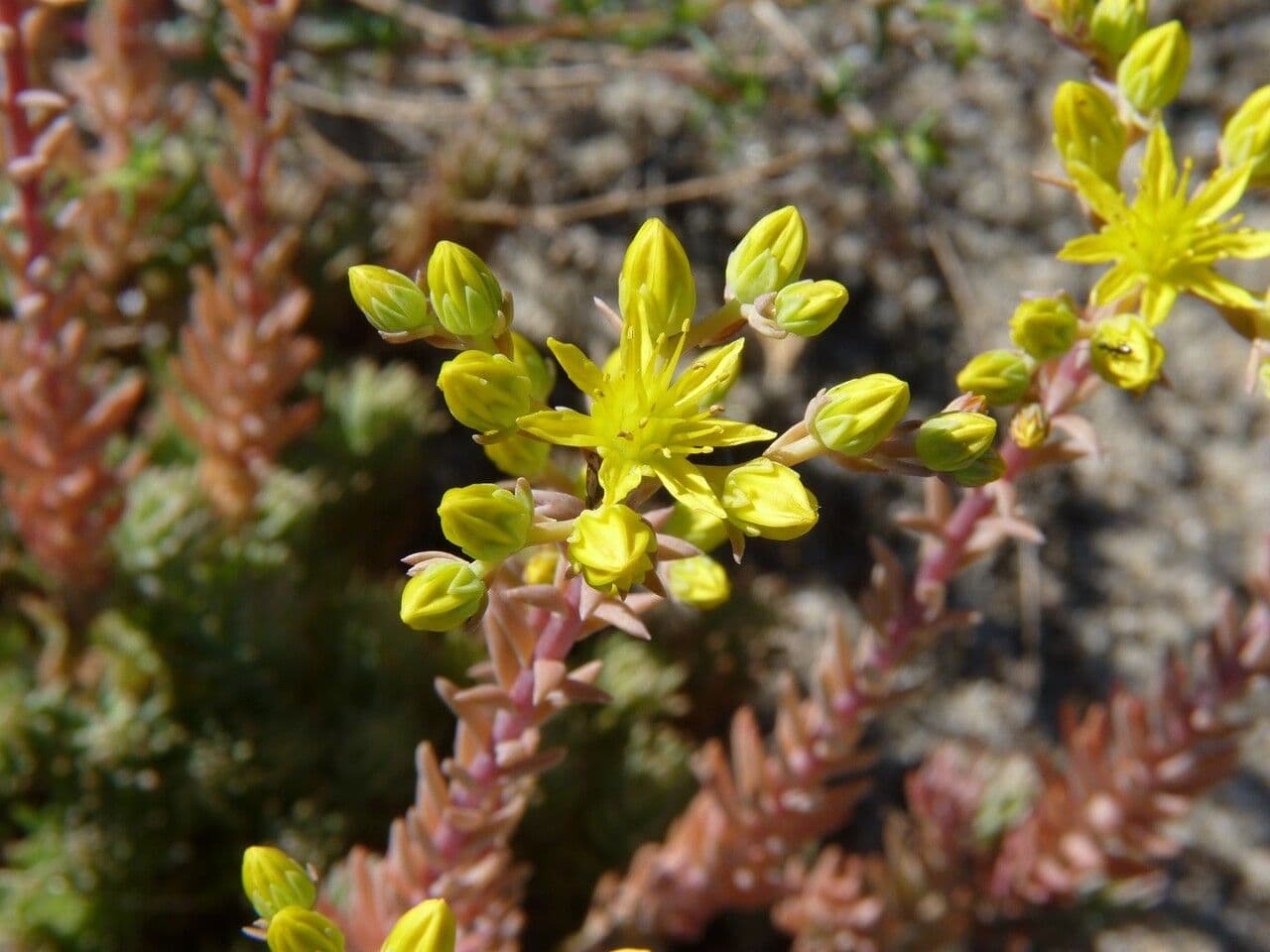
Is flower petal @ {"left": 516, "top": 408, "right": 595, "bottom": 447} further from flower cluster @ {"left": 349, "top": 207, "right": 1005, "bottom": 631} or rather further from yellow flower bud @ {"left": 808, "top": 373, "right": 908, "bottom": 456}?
yellow flower bud @ {"left": 808, "top": 373, "right": 908, "bottom": 456}

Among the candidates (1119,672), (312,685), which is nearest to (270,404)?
(312,685)

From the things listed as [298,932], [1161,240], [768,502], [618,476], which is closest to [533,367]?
[618,476]

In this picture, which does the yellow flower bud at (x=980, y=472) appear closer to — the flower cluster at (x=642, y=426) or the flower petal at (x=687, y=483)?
the flower cluster at (x=642, y=426)

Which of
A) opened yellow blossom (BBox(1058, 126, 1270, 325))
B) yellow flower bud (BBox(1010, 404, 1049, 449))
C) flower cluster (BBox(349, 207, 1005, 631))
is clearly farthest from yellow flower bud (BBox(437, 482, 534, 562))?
opened yellow blossom (BBox(1058, 126, 1270, 325))

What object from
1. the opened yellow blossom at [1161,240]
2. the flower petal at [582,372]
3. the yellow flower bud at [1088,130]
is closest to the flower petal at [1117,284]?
the opened yellow blossom at [1161,240]

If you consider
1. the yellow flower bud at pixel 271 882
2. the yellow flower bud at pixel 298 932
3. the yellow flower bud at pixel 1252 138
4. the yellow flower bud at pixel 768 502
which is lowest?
the yellow flower bud at pixel 271 882

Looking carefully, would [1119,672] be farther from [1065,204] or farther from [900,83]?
[900,83]
